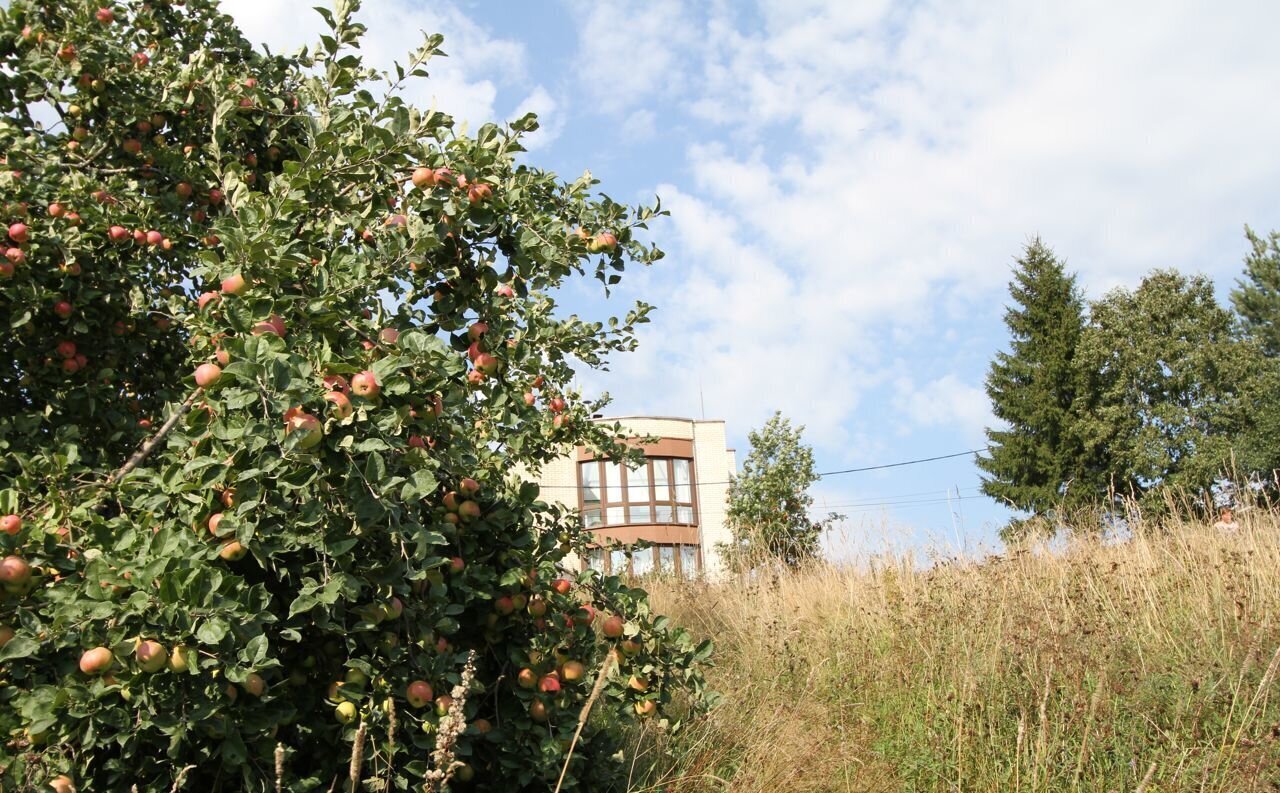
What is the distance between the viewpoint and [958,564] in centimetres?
673

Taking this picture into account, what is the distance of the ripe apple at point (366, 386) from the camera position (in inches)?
86.9

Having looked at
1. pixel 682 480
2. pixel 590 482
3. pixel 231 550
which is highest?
pixel 682 480

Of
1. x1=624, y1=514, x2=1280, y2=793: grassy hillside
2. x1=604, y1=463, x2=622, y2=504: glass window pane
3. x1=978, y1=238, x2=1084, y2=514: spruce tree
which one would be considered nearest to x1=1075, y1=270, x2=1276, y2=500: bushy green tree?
x1=978, y1=238, x2=1084, y2=514: spruce tree

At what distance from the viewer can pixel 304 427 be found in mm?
2098

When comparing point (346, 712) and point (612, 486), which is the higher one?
point (612, 486)

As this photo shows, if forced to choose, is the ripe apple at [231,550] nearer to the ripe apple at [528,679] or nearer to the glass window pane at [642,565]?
the ripe apple at [528,679]

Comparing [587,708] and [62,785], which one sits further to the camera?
[587,708]

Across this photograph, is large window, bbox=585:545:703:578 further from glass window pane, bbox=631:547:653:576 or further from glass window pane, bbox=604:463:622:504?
glass window pane, bbox=604:463:622:504

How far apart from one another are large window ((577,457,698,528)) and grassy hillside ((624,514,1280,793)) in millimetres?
30409

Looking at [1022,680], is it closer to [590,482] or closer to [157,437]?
[157,437]

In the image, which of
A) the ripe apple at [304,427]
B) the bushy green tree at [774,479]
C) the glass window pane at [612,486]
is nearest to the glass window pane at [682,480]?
the glass window pane at [612,486]

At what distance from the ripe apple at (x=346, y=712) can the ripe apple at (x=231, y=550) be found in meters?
0.55

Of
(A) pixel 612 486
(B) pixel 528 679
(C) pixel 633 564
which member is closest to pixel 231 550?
(B) pixel 528 679

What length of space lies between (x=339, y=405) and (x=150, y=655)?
0.69 m
